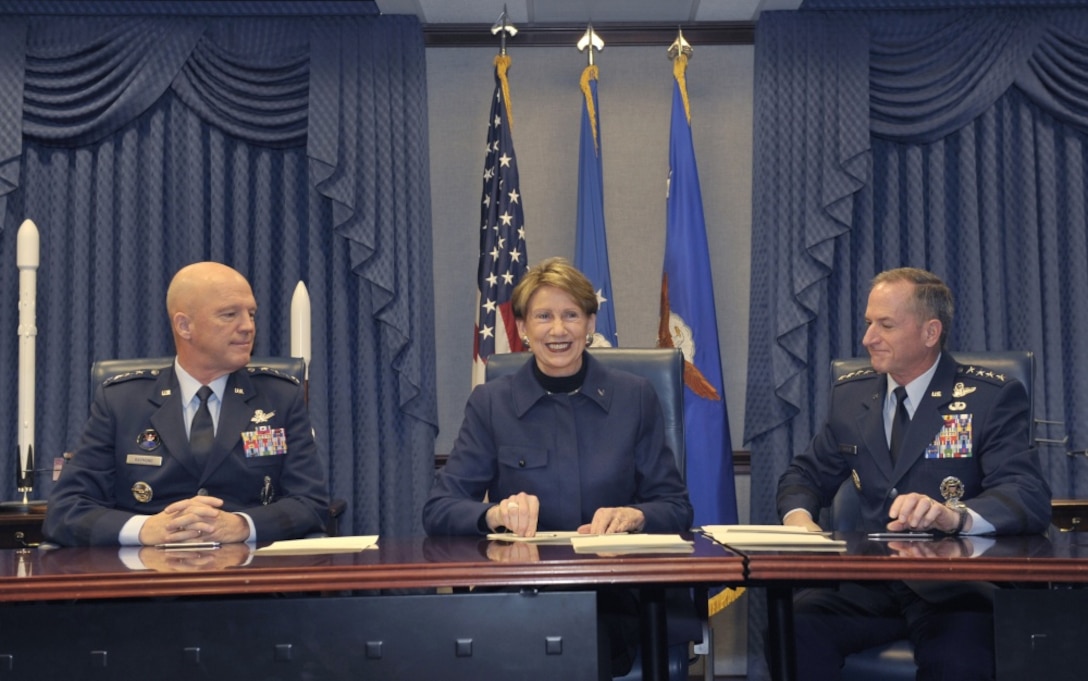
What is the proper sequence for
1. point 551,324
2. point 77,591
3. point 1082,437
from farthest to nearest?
point 1082,437 → point 551,324 → point 77,591

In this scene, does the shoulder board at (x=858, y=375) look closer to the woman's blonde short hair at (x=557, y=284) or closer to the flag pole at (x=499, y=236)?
the woman's blonde short hair at (x=557, y=284)

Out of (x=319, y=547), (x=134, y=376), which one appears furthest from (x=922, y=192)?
(x=319, y=547)

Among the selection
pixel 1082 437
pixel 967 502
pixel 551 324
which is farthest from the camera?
pixel 1082 437

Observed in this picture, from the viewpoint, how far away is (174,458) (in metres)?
2.76

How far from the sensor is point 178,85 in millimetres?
4715

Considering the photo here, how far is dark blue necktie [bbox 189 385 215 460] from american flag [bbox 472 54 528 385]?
1722 millimetres

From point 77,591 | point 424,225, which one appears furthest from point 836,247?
point 77,591

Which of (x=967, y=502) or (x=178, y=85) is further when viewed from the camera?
(x=178, y=85)

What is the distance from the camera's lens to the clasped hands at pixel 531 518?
2.34m

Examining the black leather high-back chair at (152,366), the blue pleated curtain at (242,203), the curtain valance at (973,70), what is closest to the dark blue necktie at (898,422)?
the black leather high-back chair at (152,366)

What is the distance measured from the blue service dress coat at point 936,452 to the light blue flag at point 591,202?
1817mm

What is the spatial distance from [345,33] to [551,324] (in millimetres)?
2476

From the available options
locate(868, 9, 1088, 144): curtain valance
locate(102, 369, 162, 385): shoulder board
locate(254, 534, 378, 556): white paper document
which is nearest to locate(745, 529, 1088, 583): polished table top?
locate(254, 534, 378, 556): white paper document

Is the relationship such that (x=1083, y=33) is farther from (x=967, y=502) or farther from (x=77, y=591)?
(x=77, y=591)
